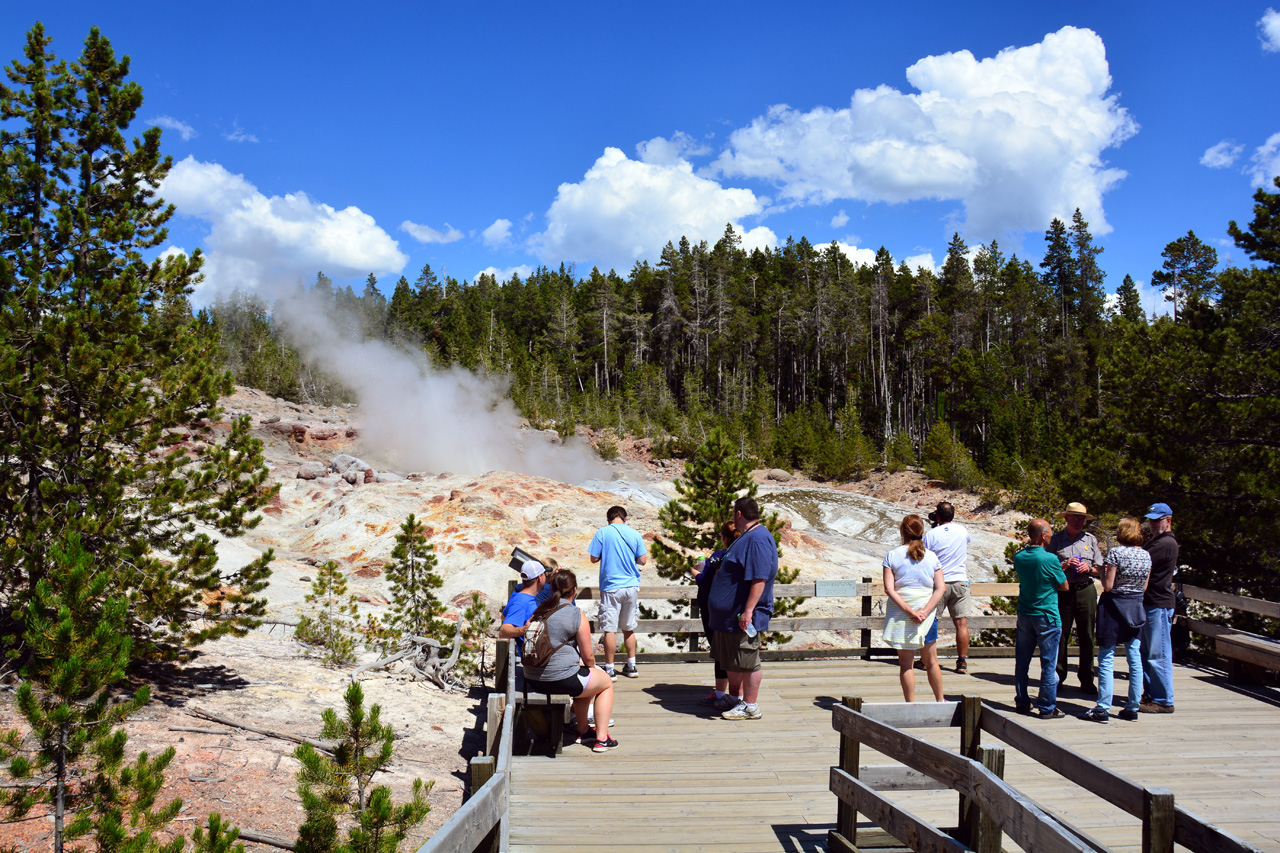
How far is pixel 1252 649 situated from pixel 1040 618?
3016mm

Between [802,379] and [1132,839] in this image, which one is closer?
[1132,839]

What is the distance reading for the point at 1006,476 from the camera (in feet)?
142

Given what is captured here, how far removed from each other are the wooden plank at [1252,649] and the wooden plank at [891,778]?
5.87 meters

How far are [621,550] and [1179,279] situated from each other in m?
59.6

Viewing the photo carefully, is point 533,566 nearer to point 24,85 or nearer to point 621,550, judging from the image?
point 621,550

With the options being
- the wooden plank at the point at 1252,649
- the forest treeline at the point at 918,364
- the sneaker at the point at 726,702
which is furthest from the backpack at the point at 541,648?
the forest treeline at the point at 918,364

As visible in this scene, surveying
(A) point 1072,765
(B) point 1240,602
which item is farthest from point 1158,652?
(A) point 1072,765

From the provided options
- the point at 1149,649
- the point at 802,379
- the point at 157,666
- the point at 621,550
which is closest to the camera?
the point at 1149,649

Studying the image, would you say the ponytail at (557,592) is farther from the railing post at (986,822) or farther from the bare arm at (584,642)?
the railing post at (986,822)

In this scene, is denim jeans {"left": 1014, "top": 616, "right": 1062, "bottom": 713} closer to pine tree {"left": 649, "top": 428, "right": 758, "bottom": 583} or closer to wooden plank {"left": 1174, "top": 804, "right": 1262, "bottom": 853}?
wooden plank {"left": 1174, "top": 804, "right": 1262, "bottom": 853}

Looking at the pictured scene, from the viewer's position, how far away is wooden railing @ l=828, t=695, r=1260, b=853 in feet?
9.05

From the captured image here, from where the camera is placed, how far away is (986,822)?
131 inches

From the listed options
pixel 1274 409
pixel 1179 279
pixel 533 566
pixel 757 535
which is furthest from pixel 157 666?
pixel 1179 279

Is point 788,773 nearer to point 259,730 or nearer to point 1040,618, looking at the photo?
point 1040,618
